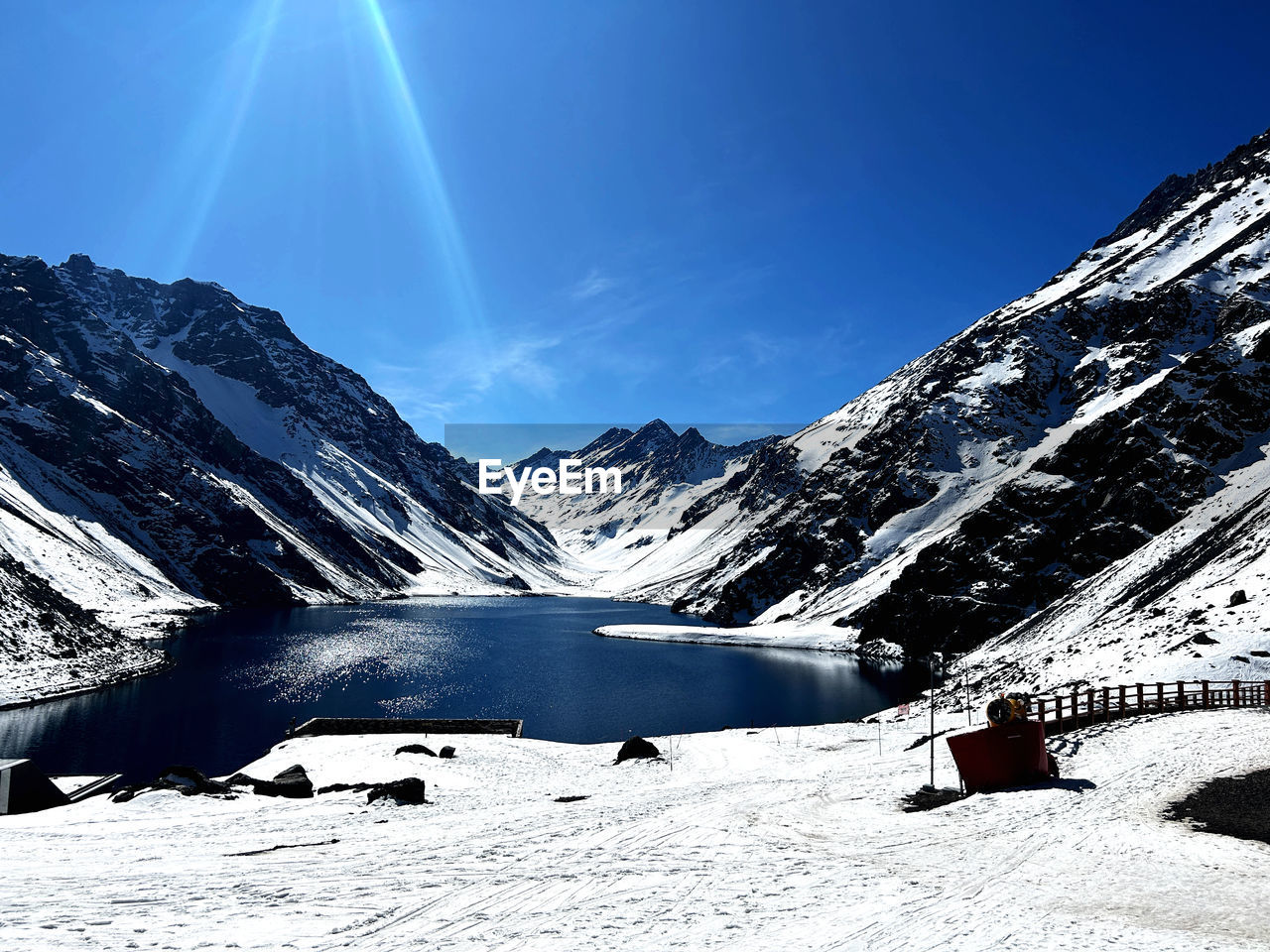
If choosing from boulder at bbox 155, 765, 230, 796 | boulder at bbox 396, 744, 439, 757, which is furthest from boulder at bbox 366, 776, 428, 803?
boulder at bbox 396, 744, 439, 757

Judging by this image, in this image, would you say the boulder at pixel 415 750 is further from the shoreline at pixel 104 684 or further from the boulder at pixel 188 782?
the shoreline at pixel 104 684

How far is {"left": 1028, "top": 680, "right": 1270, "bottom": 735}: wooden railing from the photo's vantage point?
32.8 meters

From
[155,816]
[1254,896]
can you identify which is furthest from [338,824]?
[1254,896]

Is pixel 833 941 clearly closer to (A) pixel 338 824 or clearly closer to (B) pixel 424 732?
(A) pixel 338 824

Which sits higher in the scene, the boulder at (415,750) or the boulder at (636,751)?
the boulder at (636,751)

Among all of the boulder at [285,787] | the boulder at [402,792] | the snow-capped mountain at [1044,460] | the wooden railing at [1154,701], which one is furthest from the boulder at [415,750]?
the snow-capped mountain at [1044,460]

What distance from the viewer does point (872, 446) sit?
174 m

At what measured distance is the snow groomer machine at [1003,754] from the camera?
78.1ft

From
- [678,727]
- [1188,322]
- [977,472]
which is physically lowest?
[678,727]

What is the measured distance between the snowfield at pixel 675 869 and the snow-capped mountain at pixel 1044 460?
7435 centimetres

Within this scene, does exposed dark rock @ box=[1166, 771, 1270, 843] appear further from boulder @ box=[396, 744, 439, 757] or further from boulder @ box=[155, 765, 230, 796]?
boulder @ box=[396, 744, 439, 757]

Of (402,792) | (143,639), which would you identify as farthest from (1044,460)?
(143,639)

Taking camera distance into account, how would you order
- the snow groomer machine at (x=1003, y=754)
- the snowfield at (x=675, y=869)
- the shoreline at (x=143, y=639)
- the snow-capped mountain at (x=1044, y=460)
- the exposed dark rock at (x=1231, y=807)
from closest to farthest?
1. the snowfield at (x=675, y=869)
2. the exposed dark rock at (x=1231, y=807)
3. the snow groomer machine at (x=1003, y=754)
4. the shoreline at (x=143, y=639)
5. the snow-capped mountain at (x=1044, y=460)

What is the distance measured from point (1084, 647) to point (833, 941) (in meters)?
53.6
